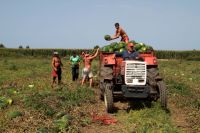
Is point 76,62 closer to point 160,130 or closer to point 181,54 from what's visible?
point 160,130

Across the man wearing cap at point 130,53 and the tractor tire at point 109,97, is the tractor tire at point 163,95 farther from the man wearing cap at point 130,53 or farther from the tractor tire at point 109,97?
the tractor tire at point 109,97

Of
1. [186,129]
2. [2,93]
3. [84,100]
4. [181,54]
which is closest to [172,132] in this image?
[186,129]

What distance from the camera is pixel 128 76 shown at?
13.3 m

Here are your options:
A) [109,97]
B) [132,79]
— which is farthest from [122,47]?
[109,97]

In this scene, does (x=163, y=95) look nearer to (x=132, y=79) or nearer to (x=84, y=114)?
(x=132, y=79)

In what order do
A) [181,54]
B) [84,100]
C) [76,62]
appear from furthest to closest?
[181,54] < [76,62] < [84,100]

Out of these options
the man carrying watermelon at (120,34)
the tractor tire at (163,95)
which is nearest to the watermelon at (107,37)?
the man carrying watermelon at (120,34)

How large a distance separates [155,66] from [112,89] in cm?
166

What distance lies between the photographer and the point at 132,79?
1330cm

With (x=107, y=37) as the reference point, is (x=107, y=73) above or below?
below

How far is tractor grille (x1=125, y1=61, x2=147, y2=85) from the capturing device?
13281 millimetres

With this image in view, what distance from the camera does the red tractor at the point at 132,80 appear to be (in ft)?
42.9

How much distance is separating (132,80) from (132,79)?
1.2 inches

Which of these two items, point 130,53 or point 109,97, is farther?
point 130,53
